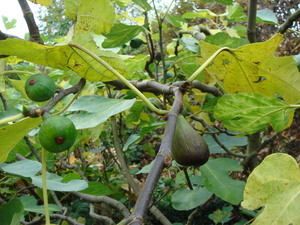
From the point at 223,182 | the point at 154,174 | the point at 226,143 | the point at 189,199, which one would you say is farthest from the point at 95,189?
the point at 154,174

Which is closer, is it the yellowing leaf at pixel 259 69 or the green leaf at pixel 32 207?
the yellowing leaf at pixel 259 69

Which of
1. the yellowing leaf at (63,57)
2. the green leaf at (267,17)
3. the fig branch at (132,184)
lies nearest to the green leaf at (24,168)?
the yellowing leaf at (63,57)

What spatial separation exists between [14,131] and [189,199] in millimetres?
920

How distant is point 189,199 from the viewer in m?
1.30

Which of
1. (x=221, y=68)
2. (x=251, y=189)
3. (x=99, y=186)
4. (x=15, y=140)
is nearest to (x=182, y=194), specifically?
(x=99, y=186)

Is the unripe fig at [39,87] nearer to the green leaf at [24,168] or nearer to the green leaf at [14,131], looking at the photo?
the green leaf at [14,131]

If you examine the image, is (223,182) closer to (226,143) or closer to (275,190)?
(226,143)

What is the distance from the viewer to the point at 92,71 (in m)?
0.74

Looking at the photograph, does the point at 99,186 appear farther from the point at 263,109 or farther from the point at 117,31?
the point at 263,109

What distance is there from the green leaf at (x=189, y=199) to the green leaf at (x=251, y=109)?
0.55 meters

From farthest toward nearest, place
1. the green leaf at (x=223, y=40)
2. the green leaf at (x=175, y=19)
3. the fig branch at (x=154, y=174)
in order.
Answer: the green leaf at (x=175, y=19), the green leaf at (x=223, y=40), the fig branch at (x=154, y=174)

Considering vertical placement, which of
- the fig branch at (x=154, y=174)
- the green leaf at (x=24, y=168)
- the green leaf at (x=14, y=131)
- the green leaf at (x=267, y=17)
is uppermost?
→ the green leaf at (x=267, y=17)

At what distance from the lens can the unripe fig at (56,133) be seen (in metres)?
0.55

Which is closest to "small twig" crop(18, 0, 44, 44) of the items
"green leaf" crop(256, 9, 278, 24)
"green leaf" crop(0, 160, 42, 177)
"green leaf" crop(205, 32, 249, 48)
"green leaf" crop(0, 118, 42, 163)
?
"green leaf" crop(0, 118, 42, 163)
